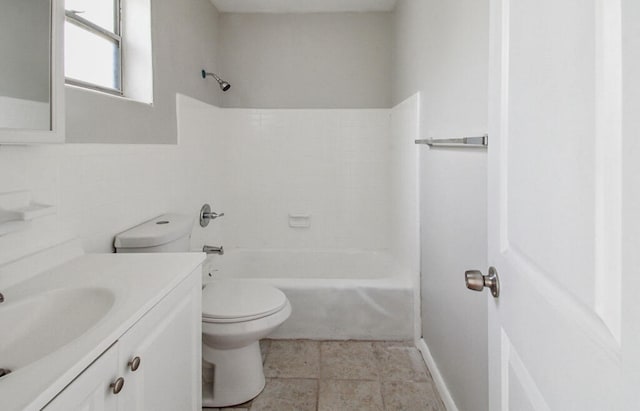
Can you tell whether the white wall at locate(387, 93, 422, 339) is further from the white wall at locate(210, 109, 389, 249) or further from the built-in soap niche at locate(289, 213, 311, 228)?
the built-in soap niche at locate(289, 213, 311, 228)

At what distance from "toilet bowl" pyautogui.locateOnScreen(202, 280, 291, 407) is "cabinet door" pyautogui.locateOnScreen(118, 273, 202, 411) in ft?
1.43

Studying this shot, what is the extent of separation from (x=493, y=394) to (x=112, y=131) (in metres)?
1.64

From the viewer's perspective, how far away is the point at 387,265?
312cm

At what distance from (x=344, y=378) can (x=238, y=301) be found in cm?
70

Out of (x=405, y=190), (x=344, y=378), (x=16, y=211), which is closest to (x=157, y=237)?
(x=16, y=211)

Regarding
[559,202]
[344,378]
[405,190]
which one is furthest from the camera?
[405,190]

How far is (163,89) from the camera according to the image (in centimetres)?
212

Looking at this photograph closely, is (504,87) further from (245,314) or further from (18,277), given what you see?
(245,314)

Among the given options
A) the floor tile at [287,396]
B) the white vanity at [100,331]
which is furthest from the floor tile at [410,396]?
the white vanity at [100,331]

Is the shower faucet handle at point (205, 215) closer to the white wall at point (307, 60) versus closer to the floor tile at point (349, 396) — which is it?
the white wall at point (307, 60)

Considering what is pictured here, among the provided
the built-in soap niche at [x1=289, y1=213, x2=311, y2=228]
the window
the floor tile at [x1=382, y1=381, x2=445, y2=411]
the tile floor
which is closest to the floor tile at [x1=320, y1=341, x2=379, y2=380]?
the tile floor

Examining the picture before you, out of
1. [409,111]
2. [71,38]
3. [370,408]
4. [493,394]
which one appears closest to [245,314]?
[370,408]

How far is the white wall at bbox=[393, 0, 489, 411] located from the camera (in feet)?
4.51

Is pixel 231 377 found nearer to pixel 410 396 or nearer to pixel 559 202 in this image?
pixel 410 396
